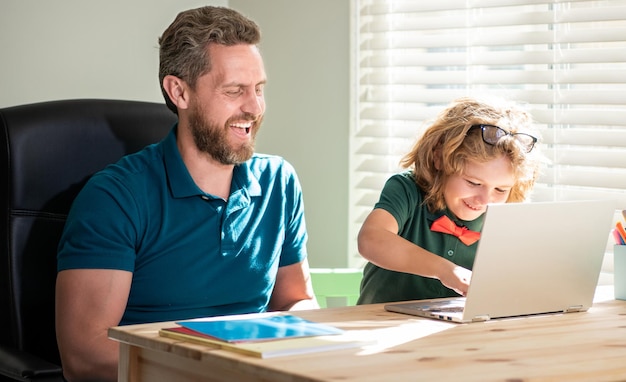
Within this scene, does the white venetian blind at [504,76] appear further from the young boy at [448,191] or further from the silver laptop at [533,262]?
the silver laptop at [533,262]

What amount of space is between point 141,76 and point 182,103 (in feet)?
3.26

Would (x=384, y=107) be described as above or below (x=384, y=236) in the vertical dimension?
above

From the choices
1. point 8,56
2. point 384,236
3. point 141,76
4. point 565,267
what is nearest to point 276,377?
point 565,267

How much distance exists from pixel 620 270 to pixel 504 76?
0.93m

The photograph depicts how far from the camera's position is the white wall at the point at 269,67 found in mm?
2918

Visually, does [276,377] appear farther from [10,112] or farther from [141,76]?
[141,76]

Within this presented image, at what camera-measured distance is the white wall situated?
292cm

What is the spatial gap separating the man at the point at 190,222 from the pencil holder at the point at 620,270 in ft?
2.30

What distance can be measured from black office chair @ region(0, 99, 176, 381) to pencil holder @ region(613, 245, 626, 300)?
115cm

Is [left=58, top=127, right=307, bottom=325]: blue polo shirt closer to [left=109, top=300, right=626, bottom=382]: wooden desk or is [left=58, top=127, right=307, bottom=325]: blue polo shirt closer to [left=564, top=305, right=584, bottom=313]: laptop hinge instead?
[left=109, top=300, right=626, bottom=382]: wooden desk

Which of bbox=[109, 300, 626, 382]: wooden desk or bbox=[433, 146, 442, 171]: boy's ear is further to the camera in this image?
bbox=[433, 146, 442, 171]: boy's ear

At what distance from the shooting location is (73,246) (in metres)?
2.00

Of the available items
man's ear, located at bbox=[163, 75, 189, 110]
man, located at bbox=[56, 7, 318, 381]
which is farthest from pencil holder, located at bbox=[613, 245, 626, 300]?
man's ear, located at bbox=[163, 75, 189, 110]

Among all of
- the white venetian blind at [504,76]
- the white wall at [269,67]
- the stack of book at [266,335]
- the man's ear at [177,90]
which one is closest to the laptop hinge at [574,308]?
the stack of book at [266,335]
